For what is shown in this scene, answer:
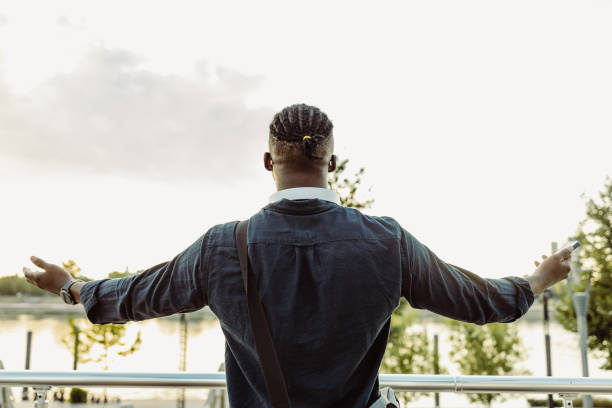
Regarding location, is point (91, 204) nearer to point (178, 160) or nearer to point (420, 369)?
point (178, 160)

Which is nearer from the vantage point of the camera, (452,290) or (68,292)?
(452,290)

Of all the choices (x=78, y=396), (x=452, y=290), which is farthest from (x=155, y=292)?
(x=78, y=396)

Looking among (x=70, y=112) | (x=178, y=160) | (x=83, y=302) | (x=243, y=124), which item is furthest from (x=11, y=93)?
(x=83, y=302)

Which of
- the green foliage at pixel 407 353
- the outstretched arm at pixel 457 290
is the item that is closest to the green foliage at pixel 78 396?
the green foliage at pixel 407 353

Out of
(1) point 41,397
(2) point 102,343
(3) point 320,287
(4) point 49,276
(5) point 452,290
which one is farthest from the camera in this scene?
(2) point 102,343

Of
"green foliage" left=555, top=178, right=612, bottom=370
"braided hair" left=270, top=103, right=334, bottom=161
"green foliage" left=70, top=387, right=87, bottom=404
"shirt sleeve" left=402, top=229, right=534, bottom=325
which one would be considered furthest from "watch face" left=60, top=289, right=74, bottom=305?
"green foliage" left=555, top=178, right=612, bottom=370

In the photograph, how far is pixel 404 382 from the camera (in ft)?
6.32

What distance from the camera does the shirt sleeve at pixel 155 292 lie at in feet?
3.97

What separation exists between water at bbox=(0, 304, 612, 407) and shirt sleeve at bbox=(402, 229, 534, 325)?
2223 centimetres

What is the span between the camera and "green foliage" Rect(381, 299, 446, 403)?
18.5 m

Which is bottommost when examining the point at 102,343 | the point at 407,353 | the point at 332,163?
the point at 407,353

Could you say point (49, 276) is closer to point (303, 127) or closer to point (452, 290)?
point (303, 127)

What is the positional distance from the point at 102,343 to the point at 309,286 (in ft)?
74.5

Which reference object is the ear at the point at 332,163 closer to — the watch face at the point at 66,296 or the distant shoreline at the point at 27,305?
the watch face at the point at 66,296
